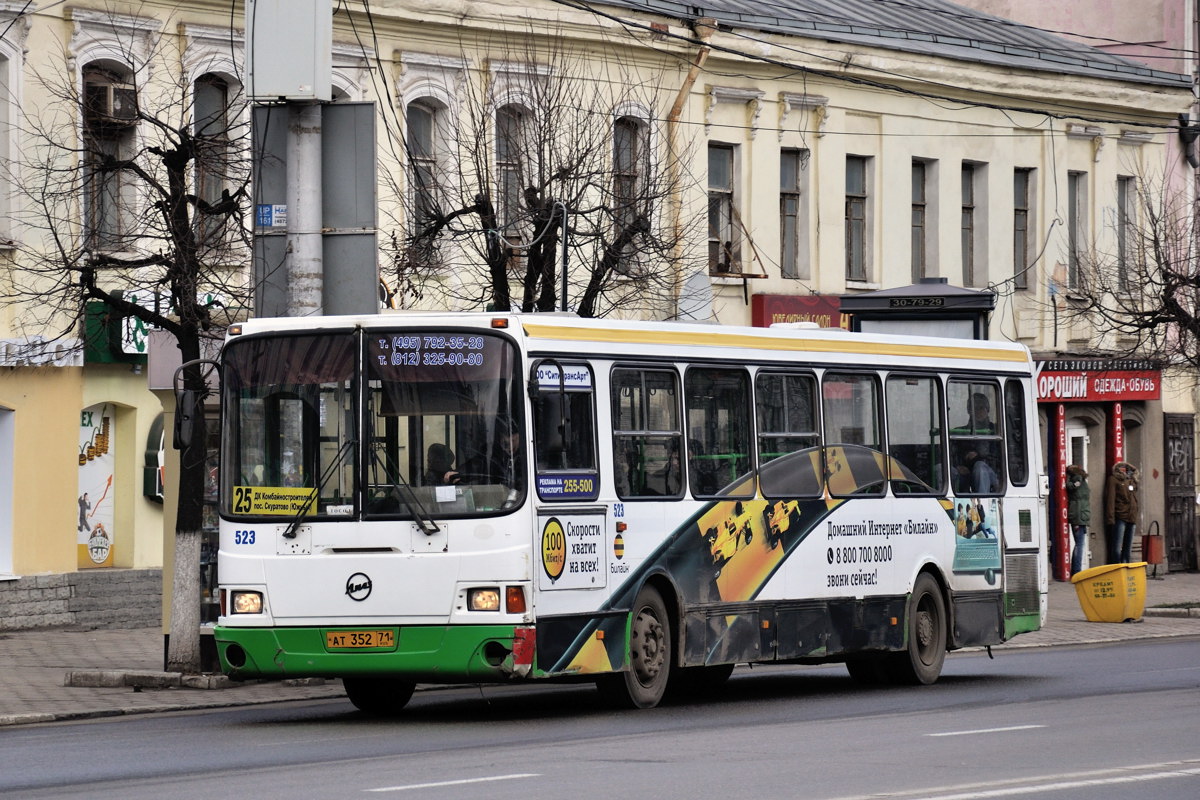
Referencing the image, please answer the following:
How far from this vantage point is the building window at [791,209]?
115 feet

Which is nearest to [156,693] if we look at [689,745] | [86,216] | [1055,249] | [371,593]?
[371,593]

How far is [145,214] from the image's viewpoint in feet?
68.6

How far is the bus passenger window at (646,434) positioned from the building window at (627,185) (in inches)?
332

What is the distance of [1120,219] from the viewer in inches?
1604

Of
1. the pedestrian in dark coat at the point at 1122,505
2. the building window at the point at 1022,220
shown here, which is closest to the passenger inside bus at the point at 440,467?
the pedestrian in dark coat at the point at 1122,505

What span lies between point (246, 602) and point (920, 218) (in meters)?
24.1

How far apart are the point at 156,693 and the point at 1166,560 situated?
25.0 meters

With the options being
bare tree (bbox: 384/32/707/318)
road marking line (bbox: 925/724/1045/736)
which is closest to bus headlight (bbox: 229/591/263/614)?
road marking line (bbox: 925/724/1045/736)

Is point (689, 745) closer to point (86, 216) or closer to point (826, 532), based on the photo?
point (826, 532)

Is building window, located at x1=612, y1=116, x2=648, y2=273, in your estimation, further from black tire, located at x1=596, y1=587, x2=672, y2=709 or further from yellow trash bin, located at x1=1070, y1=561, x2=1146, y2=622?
black tire, located at x1=596, y1=587, x2=672, y2=709

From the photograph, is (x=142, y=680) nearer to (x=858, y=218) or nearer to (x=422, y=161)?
(x=422, y=161)

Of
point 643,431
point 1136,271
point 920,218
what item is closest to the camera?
point 643,431

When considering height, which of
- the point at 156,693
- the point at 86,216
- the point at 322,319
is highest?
the point at 86,216

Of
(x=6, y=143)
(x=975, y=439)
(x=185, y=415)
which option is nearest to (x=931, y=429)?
(x=975, y=439)
